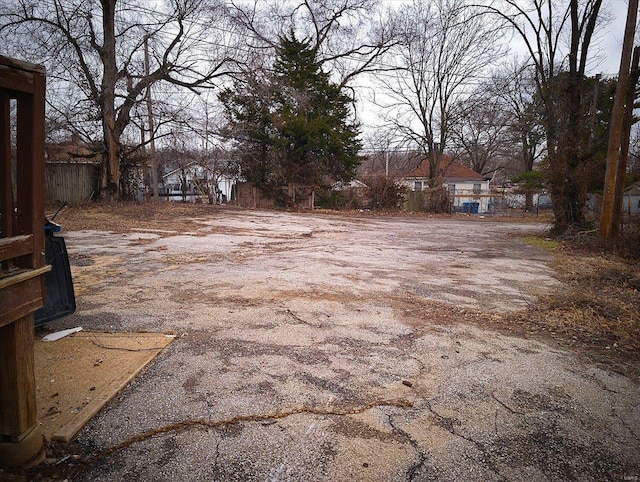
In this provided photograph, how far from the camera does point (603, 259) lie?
7484mm

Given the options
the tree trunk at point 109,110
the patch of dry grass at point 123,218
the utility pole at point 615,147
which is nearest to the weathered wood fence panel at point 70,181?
the tree trunk at point 109,110

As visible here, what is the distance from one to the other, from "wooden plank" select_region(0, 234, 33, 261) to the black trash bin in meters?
1.67

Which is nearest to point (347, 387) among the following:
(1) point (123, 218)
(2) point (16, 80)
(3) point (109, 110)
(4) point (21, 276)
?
(4) point (21, 276)

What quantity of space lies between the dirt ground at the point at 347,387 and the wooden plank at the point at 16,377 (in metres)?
0.23

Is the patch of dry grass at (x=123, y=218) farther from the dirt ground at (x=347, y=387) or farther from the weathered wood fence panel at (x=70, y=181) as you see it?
the dirt ground at (x=347, y=387)

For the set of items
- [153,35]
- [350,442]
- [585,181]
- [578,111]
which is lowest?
[350,442]

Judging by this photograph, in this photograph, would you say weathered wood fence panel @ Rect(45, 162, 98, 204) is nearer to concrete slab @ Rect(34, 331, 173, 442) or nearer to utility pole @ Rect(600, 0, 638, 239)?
concrete slab @ Rect(34, 331, 173, 442)

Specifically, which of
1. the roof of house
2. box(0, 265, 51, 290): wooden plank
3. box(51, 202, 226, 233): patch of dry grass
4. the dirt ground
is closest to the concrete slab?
the dirt ground

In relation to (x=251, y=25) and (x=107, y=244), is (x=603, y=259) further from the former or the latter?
(x=251, y=25)

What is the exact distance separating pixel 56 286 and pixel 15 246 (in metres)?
2.02

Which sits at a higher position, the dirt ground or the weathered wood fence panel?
the weathered wood fence panel

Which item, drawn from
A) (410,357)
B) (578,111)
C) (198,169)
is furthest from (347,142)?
(410,357)

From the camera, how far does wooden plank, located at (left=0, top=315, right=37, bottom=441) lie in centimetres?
158

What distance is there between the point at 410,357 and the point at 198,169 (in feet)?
84.7
